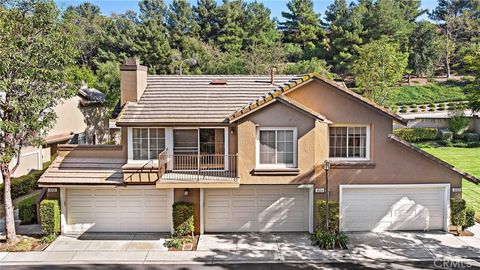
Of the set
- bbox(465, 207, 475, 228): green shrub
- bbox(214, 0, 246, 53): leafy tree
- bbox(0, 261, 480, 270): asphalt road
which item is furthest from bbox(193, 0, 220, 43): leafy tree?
bbox(0, 261, 480, 270): asphalt road

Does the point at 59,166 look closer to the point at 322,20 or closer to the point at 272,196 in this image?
the point at 272,196

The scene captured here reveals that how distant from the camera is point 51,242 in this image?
50.1 ft

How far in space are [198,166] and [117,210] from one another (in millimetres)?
3897

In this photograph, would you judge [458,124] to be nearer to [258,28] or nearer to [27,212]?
[258,28]

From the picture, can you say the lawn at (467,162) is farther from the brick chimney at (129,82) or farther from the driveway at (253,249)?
the brick chimney at (129,82)

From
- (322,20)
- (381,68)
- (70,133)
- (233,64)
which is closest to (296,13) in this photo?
(322,20)

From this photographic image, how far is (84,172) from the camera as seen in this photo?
15930mm

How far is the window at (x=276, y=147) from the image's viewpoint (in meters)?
15.5

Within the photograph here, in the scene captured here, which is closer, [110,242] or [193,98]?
[110,242]

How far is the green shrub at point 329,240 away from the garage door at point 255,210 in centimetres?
118

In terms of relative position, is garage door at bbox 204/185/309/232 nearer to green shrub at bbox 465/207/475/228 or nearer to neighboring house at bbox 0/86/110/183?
green shrub at bbox 465/207/475/228

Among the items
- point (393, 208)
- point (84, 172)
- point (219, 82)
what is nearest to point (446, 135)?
point (393, 208)

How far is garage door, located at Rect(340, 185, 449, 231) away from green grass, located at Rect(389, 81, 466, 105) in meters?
40.6

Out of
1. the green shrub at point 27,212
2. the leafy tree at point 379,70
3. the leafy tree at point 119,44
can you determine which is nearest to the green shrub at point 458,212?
the green shrub at point 27,212
